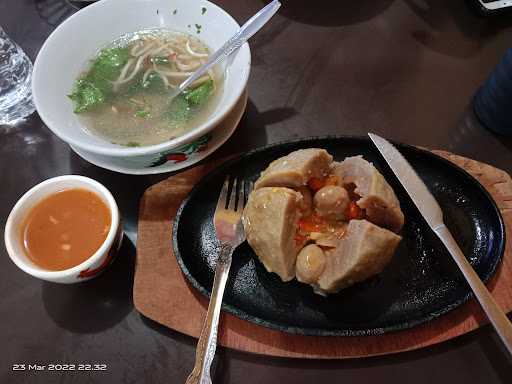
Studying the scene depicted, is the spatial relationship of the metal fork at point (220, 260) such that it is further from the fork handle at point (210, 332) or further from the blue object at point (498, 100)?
the blue object at point (498, 100)

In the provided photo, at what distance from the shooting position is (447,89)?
193 centimetres

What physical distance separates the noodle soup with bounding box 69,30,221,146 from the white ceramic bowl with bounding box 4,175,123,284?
0.23 metres

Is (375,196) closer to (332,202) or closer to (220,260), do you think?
(332,202)

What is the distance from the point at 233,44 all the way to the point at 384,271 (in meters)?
0.97

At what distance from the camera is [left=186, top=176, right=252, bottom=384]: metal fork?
1.19 meters

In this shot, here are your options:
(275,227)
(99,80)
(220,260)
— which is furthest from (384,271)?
(99,80)

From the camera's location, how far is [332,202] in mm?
1355

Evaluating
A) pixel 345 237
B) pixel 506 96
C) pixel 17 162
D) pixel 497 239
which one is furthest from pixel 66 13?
pixel 497 239

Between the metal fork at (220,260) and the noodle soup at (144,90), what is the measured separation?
0.32 meters

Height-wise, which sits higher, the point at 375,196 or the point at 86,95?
the point at 375,196

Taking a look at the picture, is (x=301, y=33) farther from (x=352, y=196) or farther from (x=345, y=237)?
(x=345, y=237)

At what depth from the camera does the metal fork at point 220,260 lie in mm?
1189

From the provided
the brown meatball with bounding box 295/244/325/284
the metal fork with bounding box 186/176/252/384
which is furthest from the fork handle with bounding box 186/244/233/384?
the brown meatball with bounding box 295/244/325/284
